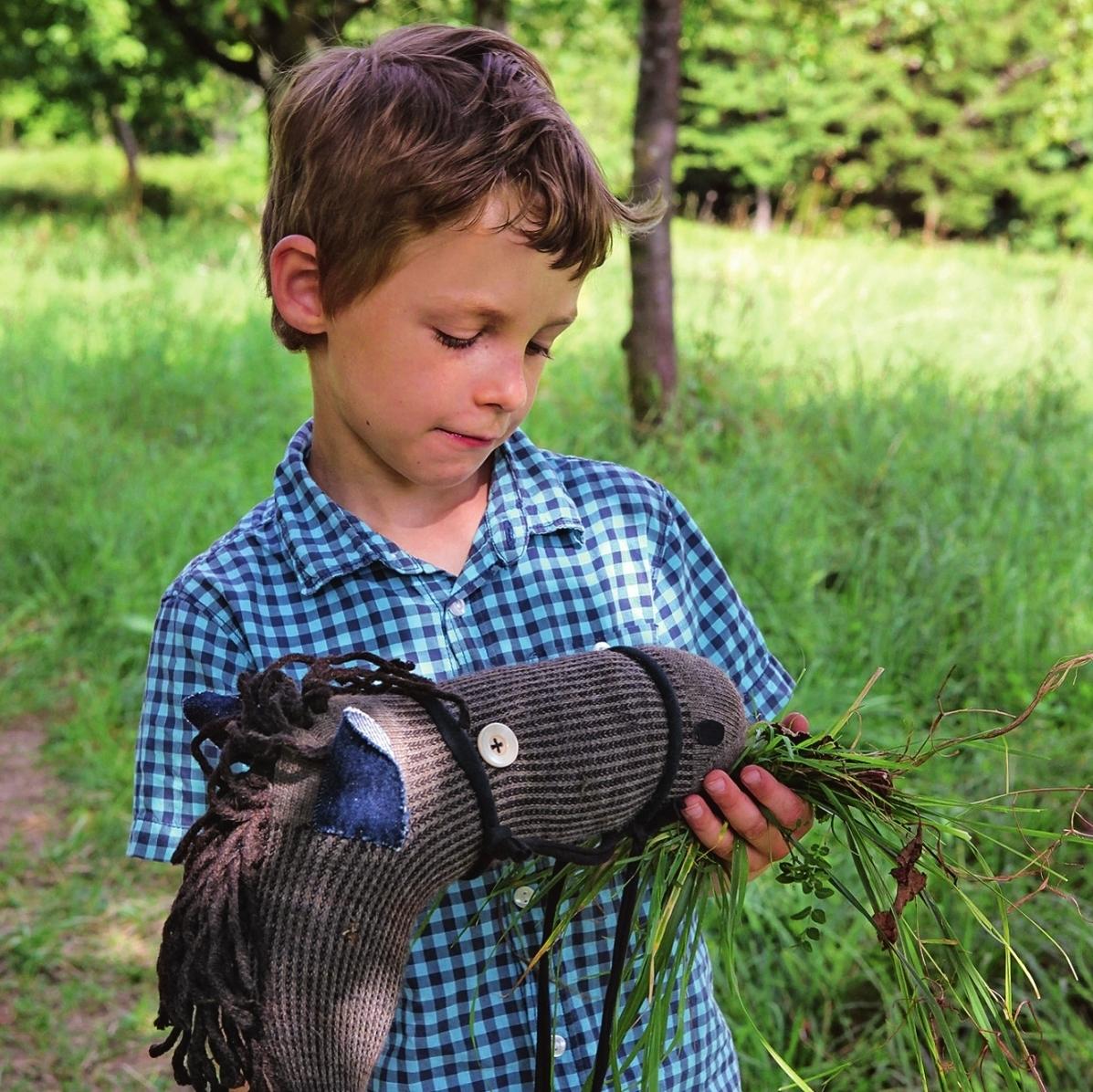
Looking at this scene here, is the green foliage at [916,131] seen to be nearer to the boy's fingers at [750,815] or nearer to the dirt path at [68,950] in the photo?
the dirt path at [68,950]

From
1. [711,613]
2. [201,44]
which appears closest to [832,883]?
[711,613]

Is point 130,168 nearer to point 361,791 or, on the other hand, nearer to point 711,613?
point 711,613

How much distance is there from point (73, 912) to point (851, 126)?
19923mm

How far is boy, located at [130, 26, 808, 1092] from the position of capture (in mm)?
1311

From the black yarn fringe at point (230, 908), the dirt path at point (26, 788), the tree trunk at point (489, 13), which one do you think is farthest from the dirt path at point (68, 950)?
the tree trunk at point (489, 13)

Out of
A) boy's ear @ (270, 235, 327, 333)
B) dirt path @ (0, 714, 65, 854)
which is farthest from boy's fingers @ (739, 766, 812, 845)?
dirt path @ (0, 714, 65, 854)

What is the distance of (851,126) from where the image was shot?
2050 centimetres

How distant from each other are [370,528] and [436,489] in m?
0.11

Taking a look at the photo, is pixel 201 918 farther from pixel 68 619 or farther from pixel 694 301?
pixel 694 301

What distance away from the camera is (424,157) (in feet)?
4.25

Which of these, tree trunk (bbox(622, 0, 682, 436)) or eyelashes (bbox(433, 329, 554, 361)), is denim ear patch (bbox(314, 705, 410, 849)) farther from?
tree trunk (bbox(622, 0, 682, 436))

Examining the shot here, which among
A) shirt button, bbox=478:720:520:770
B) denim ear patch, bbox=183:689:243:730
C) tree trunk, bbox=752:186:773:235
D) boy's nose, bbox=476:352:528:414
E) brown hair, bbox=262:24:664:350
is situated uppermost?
brown hair, bbox=262:24:664:350

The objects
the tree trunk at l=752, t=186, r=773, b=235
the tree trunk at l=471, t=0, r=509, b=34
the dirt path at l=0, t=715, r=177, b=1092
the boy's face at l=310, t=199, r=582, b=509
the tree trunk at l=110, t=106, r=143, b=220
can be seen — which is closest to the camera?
the boy's face at l=310, t=199, r=582, b=509

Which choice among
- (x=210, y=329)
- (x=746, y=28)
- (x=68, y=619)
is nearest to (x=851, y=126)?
(x=746, y=28)
